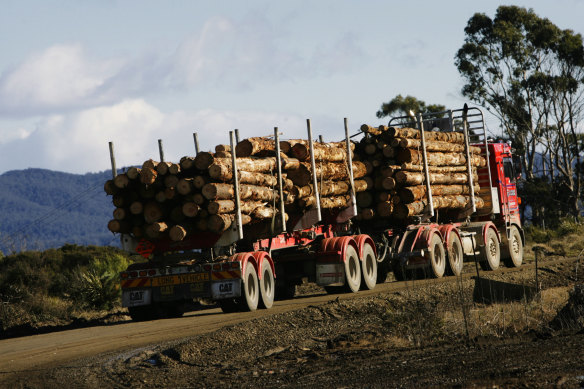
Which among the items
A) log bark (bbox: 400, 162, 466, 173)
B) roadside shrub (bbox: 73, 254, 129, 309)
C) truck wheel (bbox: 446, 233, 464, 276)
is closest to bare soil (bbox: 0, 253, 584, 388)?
log bark (bbox: 400, 162, 466, 173)

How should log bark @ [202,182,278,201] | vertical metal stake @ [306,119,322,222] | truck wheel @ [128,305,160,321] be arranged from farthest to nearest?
vertical metal stake @ [306,119,322,222]
truck wheel @ [128,305,160,321]
log bark @ [202,182,278,201]

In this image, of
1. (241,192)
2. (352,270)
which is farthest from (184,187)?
(352,270)

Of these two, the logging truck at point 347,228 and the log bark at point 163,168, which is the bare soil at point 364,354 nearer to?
the logging truck at point 347,228

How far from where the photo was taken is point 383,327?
12.9 meters

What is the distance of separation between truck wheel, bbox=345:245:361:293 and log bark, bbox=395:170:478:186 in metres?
2.16

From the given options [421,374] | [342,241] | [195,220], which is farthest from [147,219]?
[421,374]

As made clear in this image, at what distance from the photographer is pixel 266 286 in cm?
1777

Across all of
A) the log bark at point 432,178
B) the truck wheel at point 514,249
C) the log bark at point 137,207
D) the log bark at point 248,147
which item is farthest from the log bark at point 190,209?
the truck wheel at point 514,249

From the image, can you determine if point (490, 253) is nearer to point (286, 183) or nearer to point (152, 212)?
point (286, 183)

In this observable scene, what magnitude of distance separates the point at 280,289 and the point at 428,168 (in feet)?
15.1

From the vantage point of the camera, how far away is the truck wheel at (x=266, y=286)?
57.3 feet

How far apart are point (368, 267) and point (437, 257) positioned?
2.60m

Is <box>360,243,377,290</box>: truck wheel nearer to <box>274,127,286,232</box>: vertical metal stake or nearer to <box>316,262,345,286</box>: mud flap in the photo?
<box>316,262,345,286</box>: mud flap

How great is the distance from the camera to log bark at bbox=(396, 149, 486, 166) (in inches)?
840
